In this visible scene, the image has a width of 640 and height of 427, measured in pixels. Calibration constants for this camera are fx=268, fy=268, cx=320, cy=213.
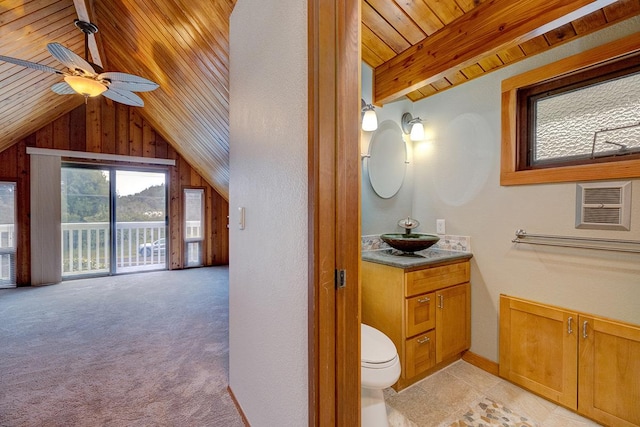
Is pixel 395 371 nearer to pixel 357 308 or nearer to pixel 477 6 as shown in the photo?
pixel 357 308

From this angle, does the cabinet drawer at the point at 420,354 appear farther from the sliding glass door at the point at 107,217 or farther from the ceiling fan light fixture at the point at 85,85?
the sliding glass door at the point at 107,217

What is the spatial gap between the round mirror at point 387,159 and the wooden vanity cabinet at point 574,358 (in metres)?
1.14

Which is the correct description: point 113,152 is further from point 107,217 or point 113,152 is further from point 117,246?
point 117,246

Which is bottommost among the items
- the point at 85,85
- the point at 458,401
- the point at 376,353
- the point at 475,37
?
the point at 458,401

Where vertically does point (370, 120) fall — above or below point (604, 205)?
above

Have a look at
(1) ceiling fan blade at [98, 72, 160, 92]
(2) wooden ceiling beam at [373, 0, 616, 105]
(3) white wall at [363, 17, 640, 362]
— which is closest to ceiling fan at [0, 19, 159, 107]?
(1) ceiling fan blade at [98, 72, 160, 92]

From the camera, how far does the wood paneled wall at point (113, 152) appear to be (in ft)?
12.8

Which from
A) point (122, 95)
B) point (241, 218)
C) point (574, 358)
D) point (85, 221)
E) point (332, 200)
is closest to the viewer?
point (332, 200)

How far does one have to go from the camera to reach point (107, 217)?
4.54 m

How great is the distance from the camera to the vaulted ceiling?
1.40 metres

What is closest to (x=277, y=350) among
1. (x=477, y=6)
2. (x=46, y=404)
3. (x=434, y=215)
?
(x=46, y=404)

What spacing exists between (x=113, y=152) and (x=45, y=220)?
1.38 m

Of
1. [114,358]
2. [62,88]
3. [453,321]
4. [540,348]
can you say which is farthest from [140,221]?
[540,348]

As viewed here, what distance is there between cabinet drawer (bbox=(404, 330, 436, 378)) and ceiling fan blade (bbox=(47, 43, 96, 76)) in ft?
9.79
